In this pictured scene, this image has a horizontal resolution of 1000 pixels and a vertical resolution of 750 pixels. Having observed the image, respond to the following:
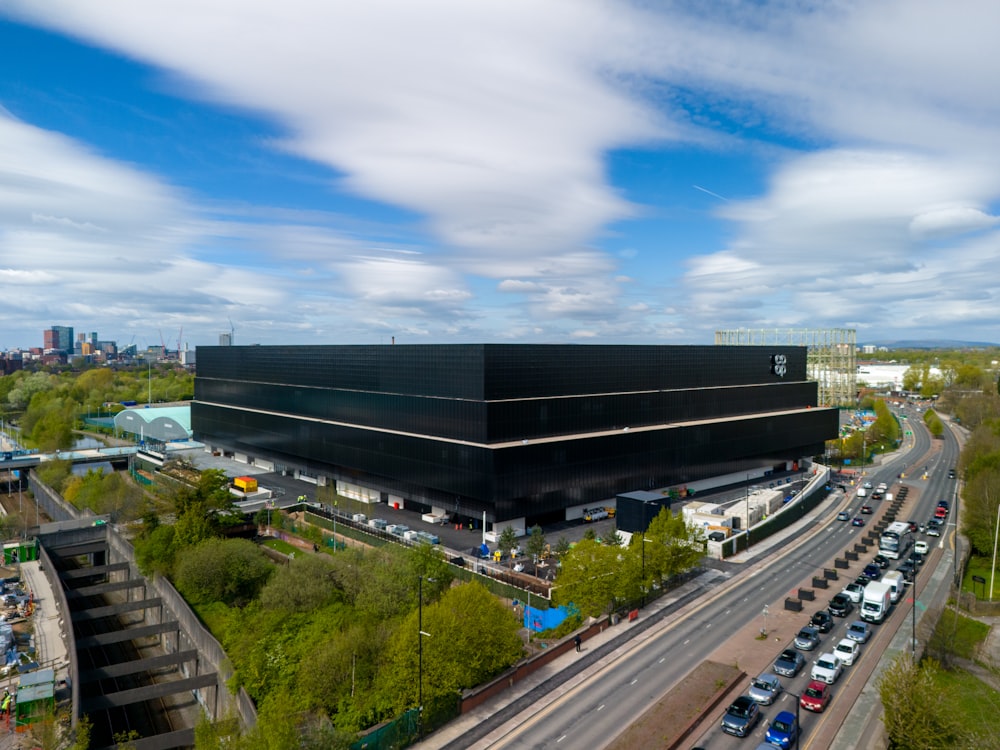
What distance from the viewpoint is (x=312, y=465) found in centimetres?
11475

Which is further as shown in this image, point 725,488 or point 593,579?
point 725,488

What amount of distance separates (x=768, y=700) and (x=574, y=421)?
51687 millimetres

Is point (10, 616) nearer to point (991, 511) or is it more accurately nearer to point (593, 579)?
point (593, 579)

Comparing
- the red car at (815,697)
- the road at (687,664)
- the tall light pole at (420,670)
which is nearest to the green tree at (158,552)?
the tall light pole at (420,670)

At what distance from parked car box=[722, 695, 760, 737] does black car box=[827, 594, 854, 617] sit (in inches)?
801

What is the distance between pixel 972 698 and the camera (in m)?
43.1

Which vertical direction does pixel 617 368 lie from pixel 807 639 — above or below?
above

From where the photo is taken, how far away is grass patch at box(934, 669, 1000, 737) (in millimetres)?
39000

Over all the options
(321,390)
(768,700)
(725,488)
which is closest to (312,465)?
(321,390)

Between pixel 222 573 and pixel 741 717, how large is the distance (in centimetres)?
4879

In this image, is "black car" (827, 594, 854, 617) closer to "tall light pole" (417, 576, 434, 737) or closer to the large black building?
the large black building

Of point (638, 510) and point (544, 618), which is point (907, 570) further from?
point (544, 618)

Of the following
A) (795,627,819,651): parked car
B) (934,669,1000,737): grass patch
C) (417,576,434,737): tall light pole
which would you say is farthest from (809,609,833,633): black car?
(417,576,434,737): tall light pole

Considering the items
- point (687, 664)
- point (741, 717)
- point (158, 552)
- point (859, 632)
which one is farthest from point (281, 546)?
point (859, 632)
